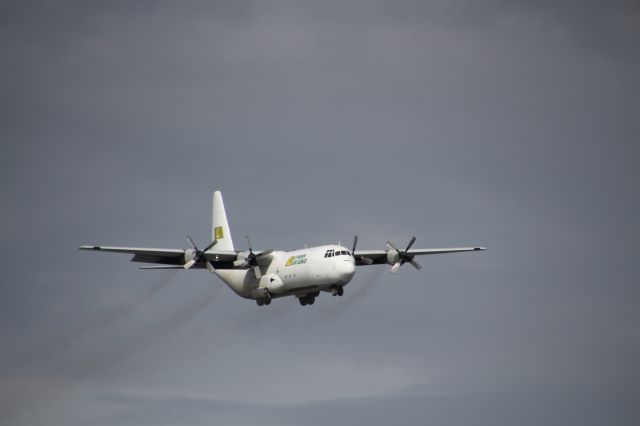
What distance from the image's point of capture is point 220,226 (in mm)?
72000

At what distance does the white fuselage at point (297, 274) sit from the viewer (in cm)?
5766

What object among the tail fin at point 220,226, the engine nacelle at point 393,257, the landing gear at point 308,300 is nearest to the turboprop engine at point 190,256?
the landing gear at point 308,300

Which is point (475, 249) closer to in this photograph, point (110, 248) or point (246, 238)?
point (246, 238)

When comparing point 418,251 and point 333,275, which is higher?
point 418,251

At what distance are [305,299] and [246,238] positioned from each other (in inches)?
217

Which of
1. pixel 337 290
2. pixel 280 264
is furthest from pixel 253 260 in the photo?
pixel 337 290

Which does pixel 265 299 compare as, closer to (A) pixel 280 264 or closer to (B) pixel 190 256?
(A) pixel 280 264

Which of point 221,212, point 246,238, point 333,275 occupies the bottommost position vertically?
point 333,275

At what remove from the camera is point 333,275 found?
57375 millimetres

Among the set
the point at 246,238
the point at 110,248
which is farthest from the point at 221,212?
the point at 110,248

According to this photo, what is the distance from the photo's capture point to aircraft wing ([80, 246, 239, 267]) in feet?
193

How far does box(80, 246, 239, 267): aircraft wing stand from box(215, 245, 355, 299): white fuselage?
5.64ft

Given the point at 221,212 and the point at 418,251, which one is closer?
the point at 418,251

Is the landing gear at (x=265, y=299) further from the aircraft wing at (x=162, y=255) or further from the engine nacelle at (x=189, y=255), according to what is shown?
the engine nacelle at (x=189, y=255)
